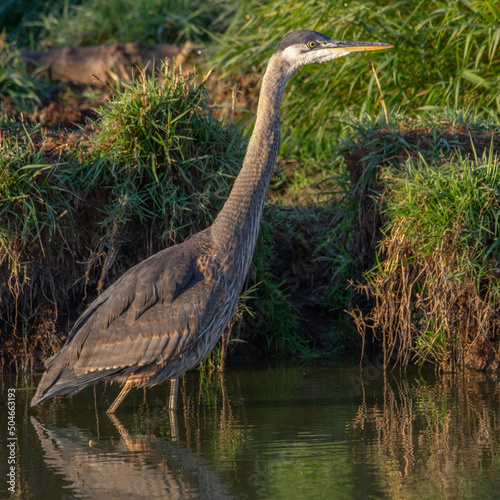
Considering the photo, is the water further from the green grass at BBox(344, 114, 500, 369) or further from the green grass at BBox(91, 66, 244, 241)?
the green grass at BBox(91, 66, 244, 241)

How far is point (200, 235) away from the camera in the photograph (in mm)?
5152

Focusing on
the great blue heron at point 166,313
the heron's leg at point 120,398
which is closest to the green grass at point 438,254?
the great blue heron at point 166,313

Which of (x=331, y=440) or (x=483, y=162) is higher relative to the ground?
(x=483, y=162)

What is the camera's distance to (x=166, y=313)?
4855 millimetres

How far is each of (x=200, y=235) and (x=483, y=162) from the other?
7.48 feet

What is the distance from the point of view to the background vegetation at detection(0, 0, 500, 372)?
221 inches

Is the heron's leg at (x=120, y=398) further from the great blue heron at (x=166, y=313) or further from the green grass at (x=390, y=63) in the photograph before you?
the green grass at (x=390, y=63)

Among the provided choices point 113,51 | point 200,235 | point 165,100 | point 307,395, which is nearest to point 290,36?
point 165,100

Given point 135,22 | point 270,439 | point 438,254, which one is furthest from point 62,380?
point 135,22

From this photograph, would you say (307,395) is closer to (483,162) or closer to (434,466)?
(434,466)

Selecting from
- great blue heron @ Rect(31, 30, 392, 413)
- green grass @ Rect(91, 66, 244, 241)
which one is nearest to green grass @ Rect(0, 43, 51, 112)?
green grass @ Rect(91, 66, 244, 241)

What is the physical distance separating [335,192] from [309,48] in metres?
1.56

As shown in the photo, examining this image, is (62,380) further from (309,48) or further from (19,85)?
Answer: (19,85)

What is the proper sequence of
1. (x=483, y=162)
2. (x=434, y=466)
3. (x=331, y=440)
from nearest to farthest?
(x=434, y=466), (x=331, y=440), (x=483, y=162)
